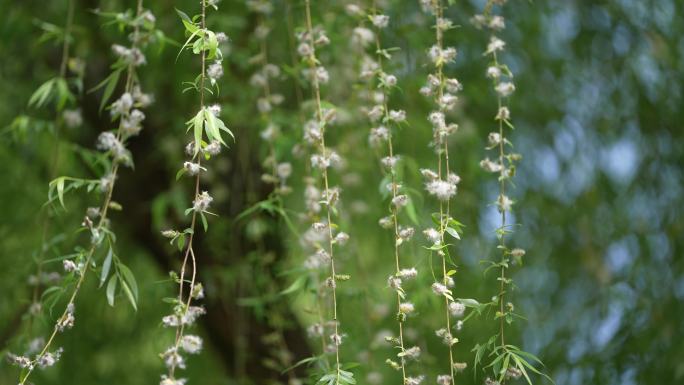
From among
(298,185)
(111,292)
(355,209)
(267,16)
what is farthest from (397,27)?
(111,292)

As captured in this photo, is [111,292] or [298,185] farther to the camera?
[298,185]

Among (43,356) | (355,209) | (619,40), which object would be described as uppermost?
(619,40)

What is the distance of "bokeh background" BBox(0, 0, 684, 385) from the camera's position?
175 centimetres

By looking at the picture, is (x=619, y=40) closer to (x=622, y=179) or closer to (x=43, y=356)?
(x=622, y=179)

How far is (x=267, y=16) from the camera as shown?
1646mm

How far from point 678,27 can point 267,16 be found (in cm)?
92

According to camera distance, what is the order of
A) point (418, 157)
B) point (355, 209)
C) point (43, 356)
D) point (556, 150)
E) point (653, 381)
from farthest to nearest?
1. point (556, 150)
2. point (418, 157)
3. point (355, 209)
4. point (653, 381)
5. point (43, 356)

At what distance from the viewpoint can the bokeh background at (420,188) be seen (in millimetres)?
1752

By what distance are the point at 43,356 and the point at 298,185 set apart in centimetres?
110

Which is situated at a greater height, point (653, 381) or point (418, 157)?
point (418, 157)

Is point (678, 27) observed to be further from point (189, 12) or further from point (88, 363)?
point (88, 363)

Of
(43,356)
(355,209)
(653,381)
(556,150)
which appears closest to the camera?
(43,356)

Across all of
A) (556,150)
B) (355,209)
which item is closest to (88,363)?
(355,209)

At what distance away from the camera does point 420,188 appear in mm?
1678
